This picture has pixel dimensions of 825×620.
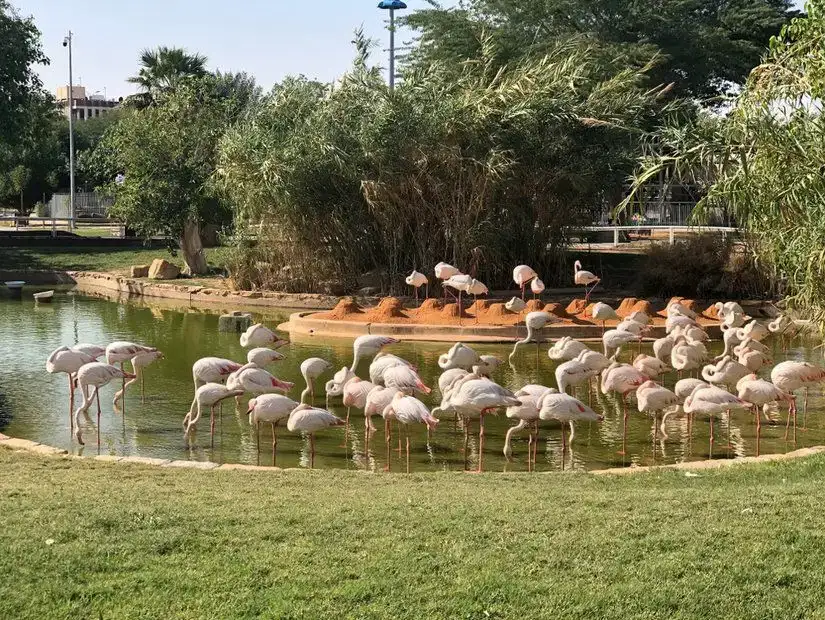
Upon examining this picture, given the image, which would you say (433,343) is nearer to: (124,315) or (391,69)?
(124,315)

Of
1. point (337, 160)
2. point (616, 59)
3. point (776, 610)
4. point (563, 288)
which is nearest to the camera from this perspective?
point (776, 610)

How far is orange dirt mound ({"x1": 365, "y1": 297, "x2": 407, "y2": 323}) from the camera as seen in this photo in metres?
20.3

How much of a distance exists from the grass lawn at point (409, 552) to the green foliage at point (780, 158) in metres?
3.50

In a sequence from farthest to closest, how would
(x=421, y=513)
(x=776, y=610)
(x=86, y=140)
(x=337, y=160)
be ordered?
(x=86, y=140) < (x=337, y=160) < (x=421, y=513) < (x=776, y=610)

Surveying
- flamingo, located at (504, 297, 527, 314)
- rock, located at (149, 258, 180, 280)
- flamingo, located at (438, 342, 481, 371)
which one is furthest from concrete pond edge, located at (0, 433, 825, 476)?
rock, located at (149, 258, 180, 280)

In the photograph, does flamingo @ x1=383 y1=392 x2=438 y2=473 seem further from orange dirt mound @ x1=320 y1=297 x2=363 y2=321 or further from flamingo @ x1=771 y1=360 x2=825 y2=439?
orange dirt mound @ x1=320 y1=297 x2=363 y2=321

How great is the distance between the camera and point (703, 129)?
1128 cm

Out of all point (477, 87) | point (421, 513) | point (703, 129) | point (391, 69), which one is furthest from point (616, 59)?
point (421, 513)

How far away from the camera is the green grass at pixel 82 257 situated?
35250mm

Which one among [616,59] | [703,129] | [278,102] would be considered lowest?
[703,129]

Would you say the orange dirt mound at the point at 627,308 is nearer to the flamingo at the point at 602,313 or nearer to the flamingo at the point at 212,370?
the flamingo at the point at 602,313

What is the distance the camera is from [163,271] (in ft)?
104

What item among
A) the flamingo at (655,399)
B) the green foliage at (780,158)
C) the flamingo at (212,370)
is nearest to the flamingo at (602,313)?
the green foliage at (780,158)

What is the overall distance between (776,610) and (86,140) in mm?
79649
